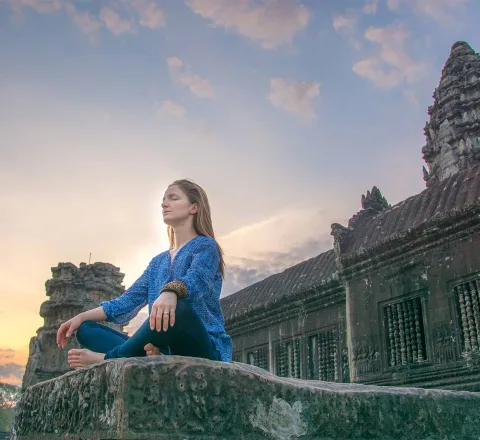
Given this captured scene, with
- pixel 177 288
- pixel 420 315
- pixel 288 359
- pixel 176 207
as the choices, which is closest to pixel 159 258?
pixel 176 207

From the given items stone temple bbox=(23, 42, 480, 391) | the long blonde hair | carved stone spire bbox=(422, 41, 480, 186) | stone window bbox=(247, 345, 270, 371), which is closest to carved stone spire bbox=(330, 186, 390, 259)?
stone temple bbox=(23, 42, 480, 391)

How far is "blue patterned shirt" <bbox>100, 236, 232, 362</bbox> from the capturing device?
267 cm

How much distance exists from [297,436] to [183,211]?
4.44 feet

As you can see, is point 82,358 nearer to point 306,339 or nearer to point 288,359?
A: point 306,339

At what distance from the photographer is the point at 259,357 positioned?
42.1ft

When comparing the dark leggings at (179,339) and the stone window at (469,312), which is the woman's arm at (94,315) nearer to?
the dark leggings at (179,339)

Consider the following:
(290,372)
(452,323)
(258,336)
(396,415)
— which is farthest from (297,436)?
(258,336)

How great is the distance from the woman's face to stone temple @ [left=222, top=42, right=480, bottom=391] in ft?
19.1

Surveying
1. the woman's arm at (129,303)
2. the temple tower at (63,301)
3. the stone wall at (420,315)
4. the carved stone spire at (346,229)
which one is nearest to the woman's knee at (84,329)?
the woman's arm at (129,303)

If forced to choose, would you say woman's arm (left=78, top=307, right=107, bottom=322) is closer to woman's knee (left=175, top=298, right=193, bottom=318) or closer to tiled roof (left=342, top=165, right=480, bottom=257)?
woman's knee (left=175, top=298, right=193, bottom=318)

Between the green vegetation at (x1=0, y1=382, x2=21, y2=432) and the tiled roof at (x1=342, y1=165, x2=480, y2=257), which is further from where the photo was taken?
the green vegetation at (x1=0, y1=382, x2=21, y2=432)

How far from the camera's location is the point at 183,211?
10.1 ft

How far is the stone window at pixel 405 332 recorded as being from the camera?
27.9 ft

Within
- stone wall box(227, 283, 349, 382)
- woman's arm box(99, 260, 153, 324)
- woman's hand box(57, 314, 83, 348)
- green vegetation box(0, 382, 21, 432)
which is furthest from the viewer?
green vegetation box(0, 382, 21, 432)
